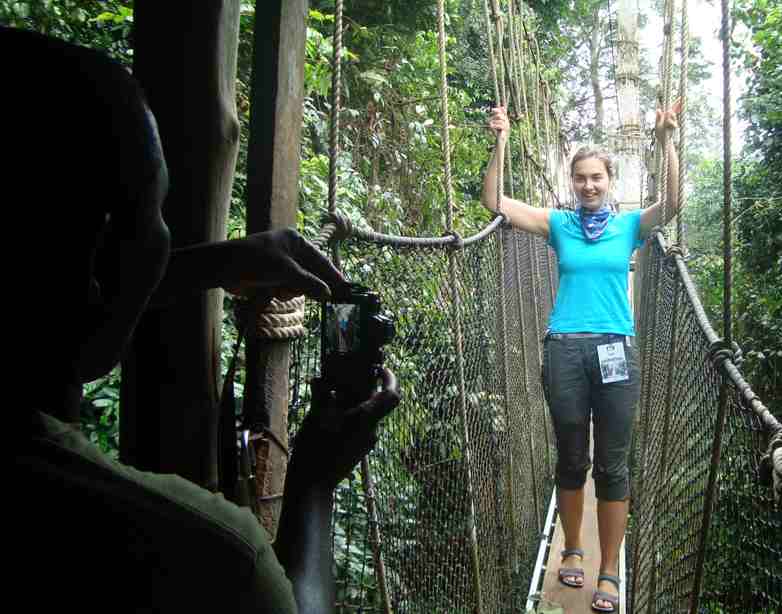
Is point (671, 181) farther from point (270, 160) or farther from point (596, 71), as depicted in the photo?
point (596, 71)

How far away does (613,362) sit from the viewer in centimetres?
236

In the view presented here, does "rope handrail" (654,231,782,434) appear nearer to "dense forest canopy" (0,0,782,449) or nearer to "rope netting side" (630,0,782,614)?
"rope netting side" (630,0,782,614)

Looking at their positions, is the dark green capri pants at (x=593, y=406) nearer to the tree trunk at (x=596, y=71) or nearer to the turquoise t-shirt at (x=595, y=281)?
the turquoise t-shirt at (x=595, y=281)

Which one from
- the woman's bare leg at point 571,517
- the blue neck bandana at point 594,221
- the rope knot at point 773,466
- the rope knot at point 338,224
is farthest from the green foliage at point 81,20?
the rope knot at point 773,466

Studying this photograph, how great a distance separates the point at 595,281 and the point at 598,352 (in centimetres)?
23

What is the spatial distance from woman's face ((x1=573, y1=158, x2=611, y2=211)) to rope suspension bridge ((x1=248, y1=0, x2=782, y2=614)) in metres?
0.27

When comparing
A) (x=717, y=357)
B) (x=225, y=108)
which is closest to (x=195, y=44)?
(x=225, y=108)

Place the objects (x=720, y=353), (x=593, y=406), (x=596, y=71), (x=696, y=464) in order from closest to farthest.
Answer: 1. (x=720, y=353)
2. (x=696, y=464)
3. (x=593, y=406)
4. (x=596, y=71)

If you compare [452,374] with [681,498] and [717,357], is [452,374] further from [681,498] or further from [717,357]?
[717,357]

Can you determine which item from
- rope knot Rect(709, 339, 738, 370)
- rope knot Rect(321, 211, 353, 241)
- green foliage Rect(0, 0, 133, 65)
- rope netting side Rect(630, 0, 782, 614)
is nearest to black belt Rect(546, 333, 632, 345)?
rope netting side Rect(630, 0, 782, 614)

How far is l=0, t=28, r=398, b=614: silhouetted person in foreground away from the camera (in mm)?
460

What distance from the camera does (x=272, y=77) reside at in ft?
3.57

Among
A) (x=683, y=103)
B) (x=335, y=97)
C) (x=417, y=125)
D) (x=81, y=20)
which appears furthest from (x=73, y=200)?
(x=417, y=125)

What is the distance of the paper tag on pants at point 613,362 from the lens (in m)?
2.35
